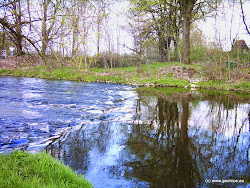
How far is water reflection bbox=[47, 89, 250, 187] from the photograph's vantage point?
3844 millimetres

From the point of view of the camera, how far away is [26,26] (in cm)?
537

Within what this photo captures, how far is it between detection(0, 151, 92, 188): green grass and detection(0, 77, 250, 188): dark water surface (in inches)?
17.3

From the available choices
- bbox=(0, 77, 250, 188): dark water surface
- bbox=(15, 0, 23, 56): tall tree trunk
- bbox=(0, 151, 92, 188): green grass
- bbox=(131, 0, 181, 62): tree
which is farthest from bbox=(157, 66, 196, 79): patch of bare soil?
bbox=(0, 151, 92, 188): green grass

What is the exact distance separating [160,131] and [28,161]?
3722 millimetres

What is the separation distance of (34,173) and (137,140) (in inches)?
110

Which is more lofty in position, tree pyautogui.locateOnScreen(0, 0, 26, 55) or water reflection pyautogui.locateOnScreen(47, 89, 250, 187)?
tree pyautogui.locateOnScreen(0, 0, 26, 55)

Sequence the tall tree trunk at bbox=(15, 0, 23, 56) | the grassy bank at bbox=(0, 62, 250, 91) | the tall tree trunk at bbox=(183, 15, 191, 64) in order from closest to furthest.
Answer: the tall tree trunk at bbox=(15, 0, 23, 56) → the grassy bank at bbox=(0, 62, 250, 91) → the tall tree trunk at bbox=(183, 15, 191, 64)

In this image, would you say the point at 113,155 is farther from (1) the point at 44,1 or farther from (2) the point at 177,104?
(2) the point at 177,104

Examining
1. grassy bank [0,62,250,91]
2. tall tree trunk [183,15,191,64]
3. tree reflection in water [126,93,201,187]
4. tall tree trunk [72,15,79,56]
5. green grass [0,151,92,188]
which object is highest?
tall tree trunk [183,15,191,64]

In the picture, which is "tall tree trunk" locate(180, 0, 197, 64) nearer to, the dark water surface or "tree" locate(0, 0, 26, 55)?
the dark water surface

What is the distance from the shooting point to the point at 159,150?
195 inches

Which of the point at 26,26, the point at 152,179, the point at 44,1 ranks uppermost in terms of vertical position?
the point at 44,1

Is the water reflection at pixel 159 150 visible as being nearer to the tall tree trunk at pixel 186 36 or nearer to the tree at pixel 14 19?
the tree at pixel 14 19

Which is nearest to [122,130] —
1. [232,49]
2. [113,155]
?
[113,155]
